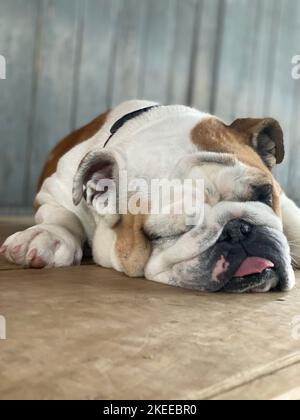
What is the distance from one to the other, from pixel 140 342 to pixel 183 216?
556 mm

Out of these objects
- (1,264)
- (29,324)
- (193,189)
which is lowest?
(1,264)

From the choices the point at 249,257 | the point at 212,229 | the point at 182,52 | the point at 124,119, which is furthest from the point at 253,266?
the point at 182,52

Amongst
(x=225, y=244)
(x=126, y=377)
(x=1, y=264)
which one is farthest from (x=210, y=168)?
(x=126, y=377)

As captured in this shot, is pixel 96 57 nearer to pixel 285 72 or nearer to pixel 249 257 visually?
pixel 285 72

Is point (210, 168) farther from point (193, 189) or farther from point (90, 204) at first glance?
point (90, 204)

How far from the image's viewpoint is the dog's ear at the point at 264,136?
1.93 metres

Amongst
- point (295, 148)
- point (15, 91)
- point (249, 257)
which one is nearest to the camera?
point (249, 257)

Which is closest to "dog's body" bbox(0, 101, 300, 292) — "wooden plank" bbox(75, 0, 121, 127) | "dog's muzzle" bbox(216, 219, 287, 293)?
"dog's muzzle" bbox(216, 219, 287, 293)

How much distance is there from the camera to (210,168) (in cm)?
171

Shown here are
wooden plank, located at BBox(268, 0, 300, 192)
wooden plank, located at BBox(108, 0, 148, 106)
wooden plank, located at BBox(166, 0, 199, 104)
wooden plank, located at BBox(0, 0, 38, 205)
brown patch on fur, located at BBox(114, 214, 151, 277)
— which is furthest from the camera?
wooden plank, located at BBox(268, 0, 300, 192)

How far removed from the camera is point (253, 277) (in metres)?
1.61

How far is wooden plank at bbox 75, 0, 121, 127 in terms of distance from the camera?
10.2 ft

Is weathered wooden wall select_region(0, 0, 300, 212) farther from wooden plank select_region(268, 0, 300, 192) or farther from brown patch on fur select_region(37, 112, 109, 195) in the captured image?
brown patch on fur select_region(37, 112, 109, 195)
